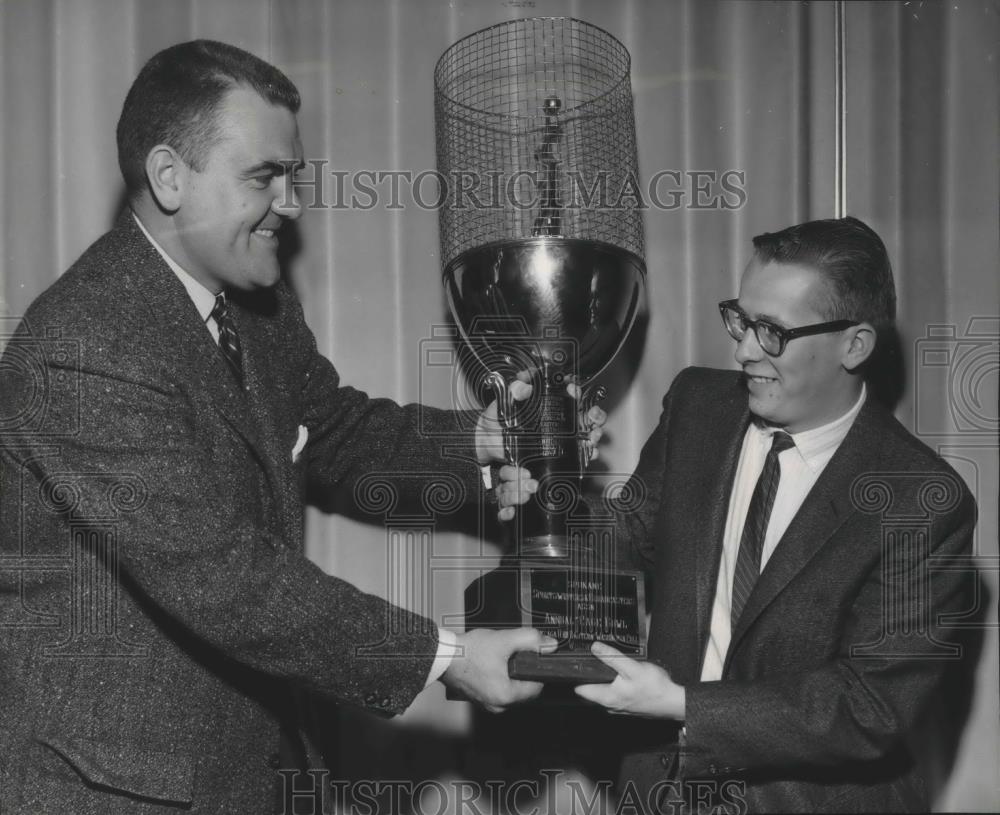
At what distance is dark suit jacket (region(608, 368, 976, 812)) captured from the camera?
1.65 meters

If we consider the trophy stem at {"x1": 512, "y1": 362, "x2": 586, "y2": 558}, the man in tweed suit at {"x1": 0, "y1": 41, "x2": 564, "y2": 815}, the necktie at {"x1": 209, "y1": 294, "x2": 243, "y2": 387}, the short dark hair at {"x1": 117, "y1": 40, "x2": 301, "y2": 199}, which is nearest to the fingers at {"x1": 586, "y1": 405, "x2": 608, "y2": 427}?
the trophy stem at {"x1": 512, "y1": 362, "x2": 586, "y2": 558}

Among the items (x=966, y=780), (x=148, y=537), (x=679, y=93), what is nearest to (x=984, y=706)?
(x=966, y=780)

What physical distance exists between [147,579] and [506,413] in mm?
681

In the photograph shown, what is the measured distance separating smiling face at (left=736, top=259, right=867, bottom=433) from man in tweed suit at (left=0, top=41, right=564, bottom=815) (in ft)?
1.83

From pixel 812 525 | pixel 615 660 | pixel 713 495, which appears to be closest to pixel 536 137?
pixel 713 495

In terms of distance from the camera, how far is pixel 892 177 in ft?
7.85

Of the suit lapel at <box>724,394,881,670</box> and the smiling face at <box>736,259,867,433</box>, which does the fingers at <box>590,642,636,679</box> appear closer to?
the suit lapel at <box>724,394,881,670</box>

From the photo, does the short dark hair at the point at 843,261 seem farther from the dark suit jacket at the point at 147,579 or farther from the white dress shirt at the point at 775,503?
the dark suit jacket at the point at 147,579

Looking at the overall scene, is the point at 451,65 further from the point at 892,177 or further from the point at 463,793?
the point at 463,793

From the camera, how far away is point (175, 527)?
5.21 ft

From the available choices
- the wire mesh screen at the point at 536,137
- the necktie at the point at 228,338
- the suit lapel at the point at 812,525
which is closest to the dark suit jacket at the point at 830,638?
the suit lapel at the point at 812,525

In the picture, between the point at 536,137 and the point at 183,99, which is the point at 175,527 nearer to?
the point at 183,99

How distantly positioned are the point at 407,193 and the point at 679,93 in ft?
2.05

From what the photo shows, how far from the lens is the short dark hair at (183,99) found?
1.77 metres
